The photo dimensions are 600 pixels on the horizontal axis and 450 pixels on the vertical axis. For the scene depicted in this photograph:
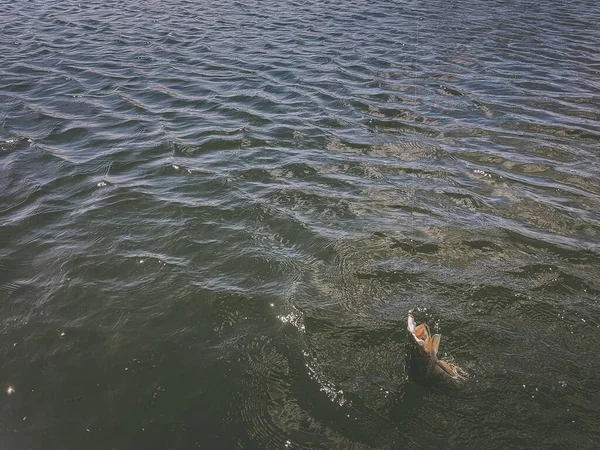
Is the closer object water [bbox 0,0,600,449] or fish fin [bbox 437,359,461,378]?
water [bbox 0,0,600,449]

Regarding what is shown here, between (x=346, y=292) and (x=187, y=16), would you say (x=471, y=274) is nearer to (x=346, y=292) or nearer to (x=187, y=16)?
(x=346, y=292)

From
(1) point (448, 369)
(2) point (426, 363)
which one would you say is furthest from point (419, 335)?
(1) point (448, 369)

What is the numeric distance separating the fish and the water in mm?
142

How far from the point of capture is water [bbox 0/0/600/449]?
461cm

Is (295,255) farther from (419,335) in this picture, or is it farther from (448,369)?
(448,369)

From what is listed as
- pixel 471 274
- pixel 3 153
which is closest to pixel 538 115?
pixel 471 274

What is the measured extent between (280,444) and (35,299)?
390cm

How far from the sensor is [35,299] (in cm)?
593

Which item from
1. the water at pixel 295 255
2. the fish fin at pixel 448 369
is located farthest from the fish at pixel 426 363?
the water at pixel 295 255

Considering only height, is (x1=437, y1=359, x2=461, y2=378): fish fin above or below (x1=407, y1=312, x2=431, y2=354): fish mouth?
below

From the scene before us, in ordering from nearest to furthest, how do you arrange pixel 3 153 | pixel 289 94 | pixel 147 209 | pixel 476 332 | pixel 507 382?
pixel 507 382
pixel 476 332
pixel 147 209
pixel 3 153
pixel 289 94

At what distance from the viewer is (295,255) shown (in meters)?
6.72

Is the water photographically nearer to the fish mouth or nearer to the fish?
the fish

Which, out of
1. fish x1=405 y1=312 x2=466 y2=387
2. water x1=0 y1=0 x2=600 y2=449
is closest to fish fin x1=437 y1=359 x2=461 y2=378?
fish x1=405 y1=312 x2=466 y2=387
